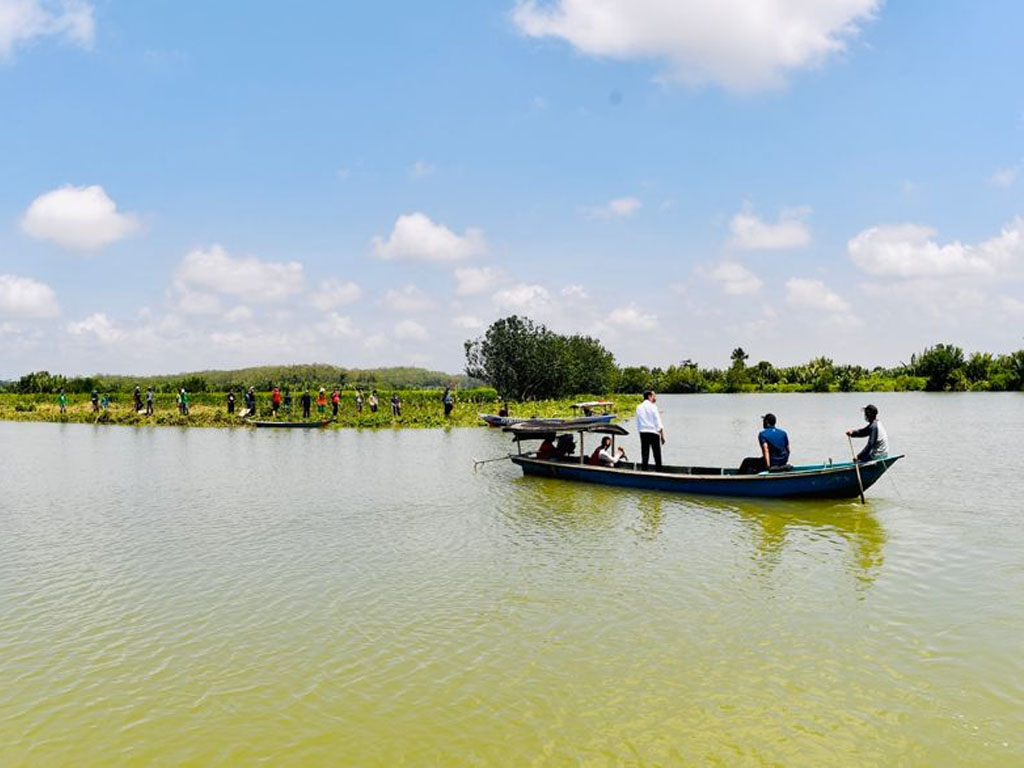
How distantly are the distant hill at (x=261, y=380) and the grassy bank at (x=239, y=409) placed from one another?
2692mm

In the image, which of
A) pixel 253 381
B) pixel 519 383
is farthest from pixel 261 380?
pixel 519 383

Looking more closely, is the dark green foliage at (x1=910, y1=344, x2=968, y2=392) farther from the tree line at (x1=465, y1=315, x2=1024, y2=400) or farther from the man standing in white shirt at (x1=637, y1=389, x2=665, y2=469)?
the man standing in white shirt at (x1=637, y1=389, x2=665, y2=469)

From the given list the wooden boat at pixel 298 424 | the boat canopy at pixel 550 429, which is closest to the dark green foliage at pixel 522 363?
the wooden boat at pixel 298 424

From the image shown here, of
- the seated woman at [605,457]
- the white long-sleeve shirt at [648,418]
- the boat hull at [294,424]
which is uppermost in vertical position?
the white long-sleeve shirt at [648,418]

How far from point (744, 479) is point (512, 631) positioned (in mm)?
11526

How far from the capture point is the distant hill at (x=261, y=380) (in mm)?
Result: 85438

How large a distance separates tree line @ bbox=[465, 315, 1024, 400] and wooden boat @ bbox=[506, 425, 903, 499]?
54.9 metres

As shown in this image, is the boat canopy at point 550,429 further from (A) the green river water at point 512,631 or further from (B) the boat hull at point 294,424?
(B) the boat hull at point 294,424

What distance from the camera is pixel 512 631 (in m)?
9.59

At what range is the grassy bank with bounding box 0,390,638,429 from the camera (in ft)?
163

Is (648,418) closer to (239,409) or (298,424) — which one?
(298,424)

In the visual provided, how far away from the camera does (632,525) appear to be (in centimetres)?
1666

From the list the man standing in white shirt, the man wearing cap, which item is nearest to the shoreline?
the man standing in white shirt

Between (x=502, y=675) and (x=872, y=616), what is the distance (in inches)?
210
